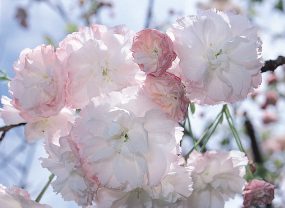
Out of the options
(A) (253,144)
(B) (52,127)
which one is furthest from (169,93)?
(A) (253,144)

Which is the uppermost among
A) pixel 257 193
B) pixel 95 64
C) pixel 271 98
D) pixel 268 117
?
pixel 95 64

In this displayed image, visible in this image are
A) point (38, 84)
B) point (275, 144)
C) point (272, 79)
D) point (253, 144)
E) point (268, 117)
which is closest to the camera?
point (38, 84)

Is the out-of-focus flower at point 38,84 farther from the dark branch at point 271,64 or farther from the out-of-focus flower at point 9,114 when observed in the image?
the dark branch at point 271,64

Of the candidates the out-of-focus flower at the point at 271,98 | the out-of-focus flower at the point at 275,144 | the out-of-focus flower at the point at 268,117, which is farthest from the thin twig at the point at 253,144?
the out-of-focus flower at the point at 275,144

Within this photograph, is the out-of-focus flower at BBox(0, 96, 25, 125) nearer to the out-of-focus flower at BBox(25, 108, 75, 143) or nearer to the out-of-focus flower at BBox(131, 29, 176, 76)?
the out-of-focus flower at BBox(25, 108, 75, 143)

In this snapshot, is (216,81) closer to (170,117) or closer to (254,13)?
(170,117)

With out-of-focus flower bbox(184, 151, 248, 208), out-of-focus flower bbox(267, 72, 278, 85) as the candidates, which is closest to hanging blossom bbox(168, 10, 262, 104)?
out-of-focus flower bbox(184, 151, 248, 208)

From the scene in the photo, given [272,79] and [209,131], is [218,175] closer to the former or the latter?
[209,131]
